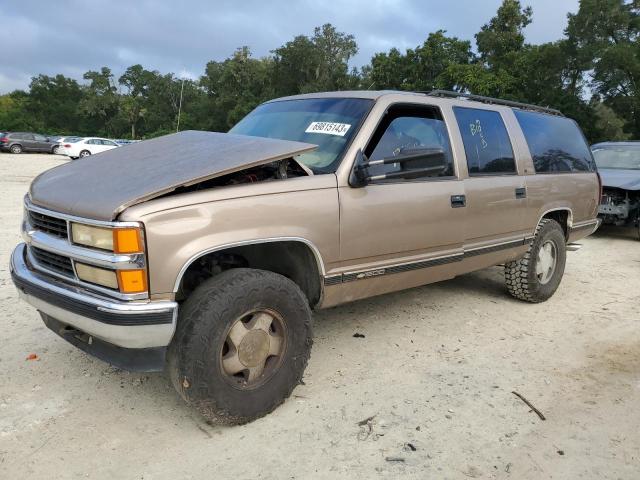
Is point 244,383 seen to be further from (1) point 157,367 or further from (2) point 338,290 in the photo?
(2) point 338,290

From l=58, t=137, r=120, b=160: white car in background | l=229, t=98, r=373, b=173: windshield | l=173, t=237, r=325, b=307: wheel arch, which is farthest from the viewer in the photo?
l=58, t=137, r=120, b=160: white car in background

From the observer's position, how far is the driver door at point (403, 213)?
325cm

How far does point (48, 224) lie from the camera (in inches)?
111

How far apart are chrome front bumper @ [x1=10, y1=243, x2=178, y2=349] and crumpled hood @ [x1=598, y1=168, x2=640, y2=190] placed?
28.4ft

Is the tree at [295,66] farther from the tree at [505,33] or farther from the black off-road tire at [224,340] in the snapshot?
the black off-road tire at [224,340]

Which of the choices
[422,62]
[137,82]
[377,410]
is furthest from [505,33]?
[137,82]

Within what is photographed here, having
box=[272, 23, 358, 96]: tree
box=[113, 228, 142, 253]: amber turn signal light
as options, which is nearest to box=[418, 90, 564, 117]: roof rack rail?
box=[113, 228, 142, 253]: amber turn signal light

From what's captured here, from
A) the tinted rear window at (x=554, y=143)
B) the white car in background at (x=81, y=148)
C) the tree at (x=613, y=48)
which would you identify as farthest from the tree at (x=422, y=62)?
the tinted rear window at (x=554, y=143)

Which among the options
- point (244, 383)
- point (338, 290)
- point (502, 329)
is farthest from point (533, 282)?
point (244, 383)

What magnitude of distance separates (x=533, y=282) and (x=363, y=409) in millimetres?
2793

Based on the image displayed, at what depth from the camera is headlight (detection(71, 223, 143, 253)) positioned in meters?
2.36

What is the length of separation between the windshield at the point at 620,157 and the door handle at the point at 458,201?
7.58 meters

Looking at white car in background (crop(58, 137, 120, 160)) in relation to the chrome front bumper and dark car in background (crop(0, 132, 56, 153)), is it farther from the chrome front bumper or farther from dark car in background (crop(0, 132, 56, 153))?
the chrome front bumper

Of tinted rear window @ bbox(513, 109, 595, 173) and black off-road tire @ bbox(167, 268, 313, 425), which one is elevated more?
tinted rear window @ bbox(513, 109, 595, 173)
